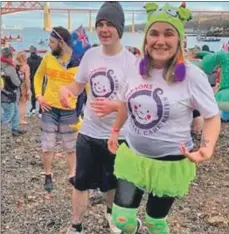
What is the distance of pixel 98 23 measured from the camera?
3912 millimetres

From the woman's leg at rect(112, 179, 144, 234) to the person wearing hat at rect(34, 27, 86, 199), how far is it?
6.25ft

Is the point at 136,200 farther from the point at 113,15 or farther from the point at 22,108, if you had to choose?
the point at 22,108

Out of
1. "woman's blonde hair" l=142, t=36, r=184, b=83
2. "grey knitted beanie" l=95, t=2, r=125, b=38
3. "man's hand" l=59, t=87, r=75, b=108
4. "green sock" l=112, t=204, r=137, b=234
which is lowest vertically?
"green sock" l=112, t=204, r=137, b=234

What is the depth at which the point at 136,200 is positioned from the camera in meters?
3.40

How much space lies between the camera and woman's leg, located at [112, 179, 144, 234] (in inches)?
133

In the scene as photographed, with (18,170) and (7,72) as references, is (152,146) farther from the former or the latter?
(7,72)

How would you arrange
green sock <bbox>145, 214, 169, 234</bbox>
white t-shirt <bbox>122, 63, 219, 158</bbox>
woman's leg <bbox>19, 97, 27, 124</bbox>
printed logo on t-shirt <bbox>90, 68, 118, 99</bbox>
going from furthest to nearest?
woman's leg <bbox>19, 97, 27, 124</bbox> → printed logo on t-shirt <bbox>90, 68, 118, 99</bbox> → green sock <bbox>145, 214, 169, 234</bbox> → white t-shirt <bbox>122, 63, 219, 158</bbox>

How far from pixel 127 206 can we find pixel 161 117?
61cm

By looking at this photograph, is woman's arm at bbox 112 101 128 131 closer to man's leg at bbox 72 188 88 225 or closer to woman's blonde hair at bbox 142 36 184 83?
woman's blonde hair at bbox 142 36 184 83

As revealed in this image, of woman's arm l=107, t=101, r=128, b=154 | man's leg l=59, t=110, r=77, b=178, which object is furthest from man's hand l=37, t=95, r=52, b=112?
woman's arm l=107, t=101, r=128, b=154

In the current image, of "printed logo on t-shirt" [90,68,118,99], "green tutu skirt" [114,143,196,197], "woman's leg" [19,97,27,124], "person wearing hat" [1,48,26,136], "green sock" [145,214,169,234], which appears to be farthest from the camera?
"woman's leg" [19,97,27,124]

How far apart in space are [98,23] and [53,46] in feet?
4.73

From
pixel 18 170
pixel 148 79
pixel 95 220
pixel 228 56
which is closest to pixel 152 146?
pixel 148 79

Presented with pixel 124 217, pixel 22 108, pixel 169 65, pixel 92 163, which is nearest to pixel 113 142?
pixel 92 163
